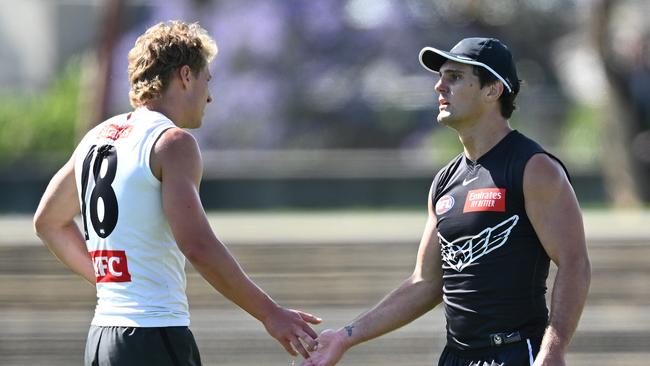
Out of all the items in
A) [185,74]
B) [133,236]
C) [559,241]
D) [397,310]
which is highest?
[185,74]

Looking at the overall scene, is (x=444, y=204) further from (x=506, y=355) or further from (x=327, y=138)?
(x=327, y=138)

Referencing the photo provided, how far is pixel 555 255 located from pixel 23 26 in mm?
25276

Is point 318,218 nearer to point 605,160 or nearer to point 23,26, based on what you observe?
point 605,160

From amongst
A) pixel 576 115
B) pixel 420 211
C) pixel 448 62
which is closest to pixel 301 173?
pixel 420 211

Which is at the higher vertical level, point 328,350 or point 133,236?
point 133,236

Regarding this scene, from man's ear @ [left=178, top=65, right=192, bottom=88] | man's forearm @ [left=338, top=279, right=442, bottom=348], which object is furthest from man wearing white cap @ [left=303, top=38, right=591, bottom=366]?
man's ear @ [left=178, top=65, right=192, bottom=88]

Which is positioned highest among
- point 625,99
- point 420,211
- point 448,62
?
point 448,62

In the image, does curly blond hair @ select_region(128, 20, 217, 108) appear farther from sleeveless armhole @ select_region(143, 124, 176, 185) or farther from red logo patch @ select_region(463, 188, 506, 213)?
red logo patch @ select_region(463, 188, 506, 213)

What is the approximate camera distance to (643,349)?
10.3 metres

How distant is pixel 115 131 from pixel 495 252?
1386 millimetres

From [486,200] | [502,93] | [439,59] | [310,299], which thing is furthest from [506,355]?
[310,299]

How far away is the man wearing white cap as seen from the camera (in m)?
4.42

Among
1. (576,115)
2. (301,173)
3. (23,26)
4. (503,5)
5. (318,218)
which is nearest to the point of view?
(318,218)

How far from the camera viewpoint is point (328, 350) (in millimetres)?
5039
